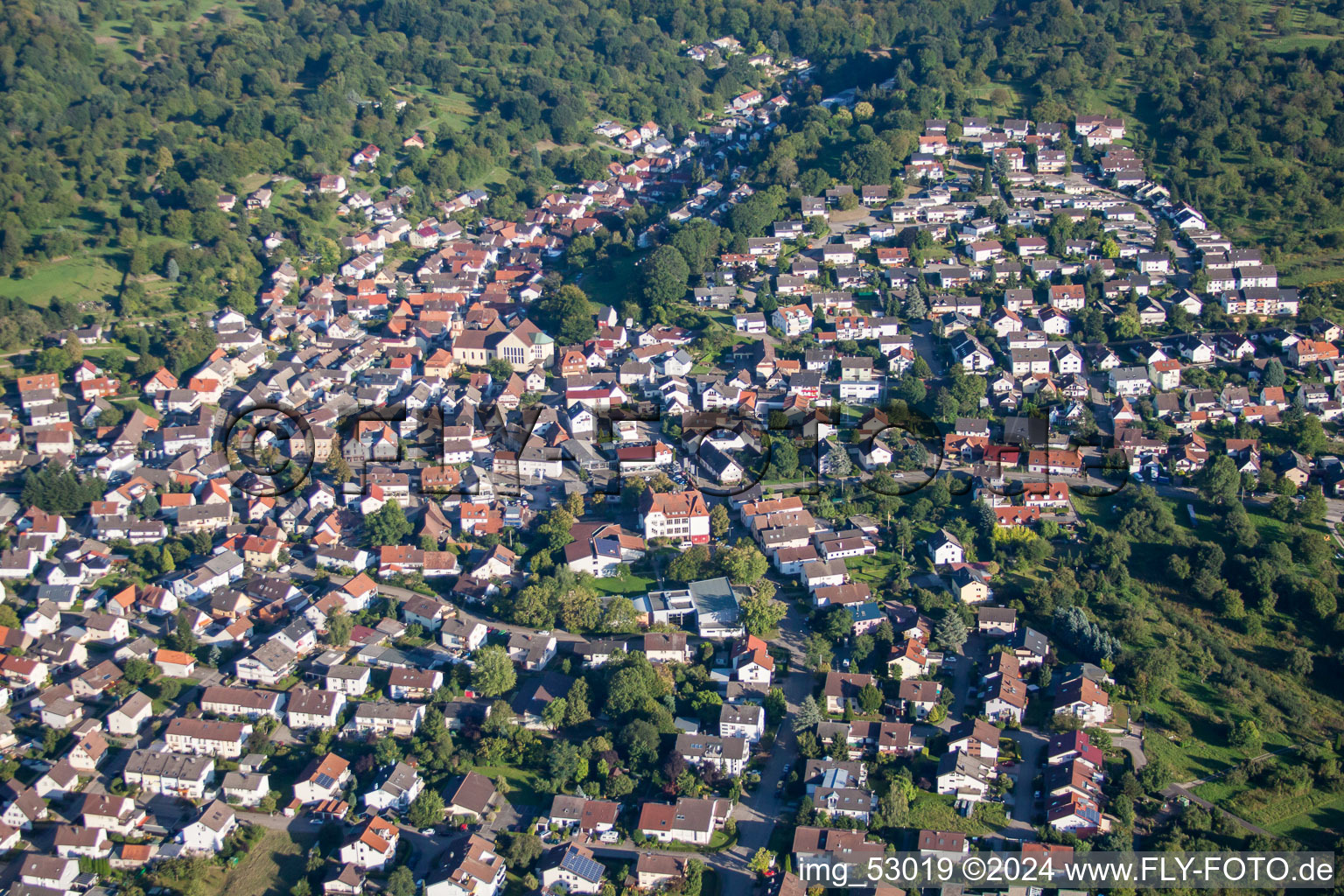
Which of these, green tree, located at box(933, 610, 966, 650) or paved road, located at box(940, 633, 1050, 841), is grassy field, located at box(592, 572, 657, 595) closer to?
green tree, located at box(933, 610, 966, 650)

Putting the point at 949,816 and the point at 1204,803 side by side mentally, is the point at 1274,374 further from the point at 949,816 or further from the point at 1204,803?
the point at 949,816

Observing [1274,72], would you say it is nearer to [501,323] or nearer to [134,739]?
[501,323]

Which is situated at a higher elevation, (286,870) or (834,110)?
(834,110)

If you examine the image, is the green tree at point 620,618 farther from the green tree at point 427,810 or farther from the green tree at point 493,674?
the green tree at point 427,810

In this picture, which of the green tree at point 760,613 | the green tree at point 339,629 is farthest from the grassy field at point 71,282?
the green tree at point 760,613

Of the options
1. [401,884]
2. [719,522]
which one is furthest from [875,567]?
[401,884]

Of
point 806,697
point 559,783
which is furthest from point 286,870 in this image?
point 806,697

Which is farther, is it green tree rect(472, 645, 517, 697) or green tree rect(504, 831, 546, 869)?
green tree rect(472, 645, 517, 697)

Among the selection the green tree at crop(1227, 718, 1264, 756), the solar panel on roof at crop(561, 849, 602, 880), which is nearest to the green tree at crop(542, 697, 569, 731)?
the solar panel on roof at crop(561, 849, 602, 880)
